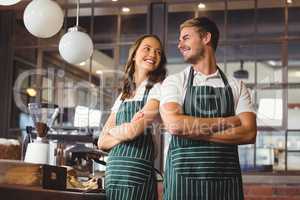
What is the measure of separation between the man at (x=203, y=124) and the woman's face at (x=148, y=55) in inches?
8.5

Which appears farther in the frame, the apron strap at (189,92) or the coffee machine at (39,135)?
the coffee machine at (39,135)

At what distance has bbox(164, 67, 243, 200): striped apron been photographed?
186 centimetres

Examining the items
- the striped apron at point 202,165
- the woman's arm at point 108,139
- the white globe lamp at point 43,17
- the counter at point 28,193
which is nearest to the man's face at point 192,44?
the striped apron at point 202,165

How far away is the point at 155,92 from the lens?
2139 millimetres

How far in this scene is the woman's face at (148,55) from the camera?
2.22 m

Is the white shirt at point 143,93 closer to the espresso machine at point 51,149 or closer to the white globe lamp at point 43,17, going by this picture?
the espresso machine at point 51,149

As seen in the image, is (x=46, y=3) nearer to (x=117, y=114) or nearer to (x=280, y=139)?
(x=117, y=114)

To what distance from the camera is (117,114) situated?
223 centimetres

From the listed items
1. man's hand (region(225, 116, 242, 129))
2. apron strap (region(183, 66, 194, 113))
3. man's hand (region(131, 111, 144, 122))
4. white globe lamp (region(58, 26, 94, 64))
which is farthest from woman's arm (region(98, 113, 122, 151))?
white globe lamp (region(58, 26, 94, 64))

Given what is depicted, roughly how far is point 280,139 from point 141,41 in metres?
2.24

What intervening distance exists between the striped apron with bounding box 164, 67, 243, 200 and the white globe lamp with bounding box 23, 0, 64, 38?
114cm

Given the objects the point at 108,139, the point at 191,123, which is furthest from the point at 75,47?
the point at 191,123

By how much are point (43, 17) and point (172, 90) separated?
110 centimetres

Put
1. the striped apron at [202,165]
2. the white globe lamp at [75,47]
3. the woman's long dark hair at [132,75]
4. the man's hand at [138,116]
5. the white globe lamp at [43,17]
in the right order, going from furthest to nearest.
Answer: the white globe lamp at [75,47] → the white globe lamp at [43,17] → the woman's long dark hair at [132,75] → the man's hand at [138,116] → the striped apron at [202,165]
